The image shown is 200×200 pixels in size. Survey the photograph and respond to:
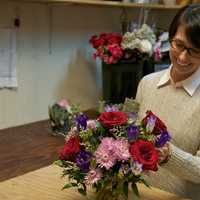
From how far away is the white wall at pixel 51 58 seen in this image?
2385 mm

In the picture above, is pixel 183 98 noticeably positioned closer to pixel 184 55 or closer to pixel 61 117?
pixel 184 55

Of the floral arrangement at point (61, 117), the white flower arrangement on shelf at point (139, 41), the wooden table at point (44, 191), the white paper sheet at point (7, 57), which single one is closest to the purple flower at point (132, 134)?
the wooden table at point (44, 191)

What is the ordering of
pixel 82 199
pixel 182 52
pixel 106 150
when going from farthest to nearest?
pixel 182 52, pixel 82 199, pixel 106 150

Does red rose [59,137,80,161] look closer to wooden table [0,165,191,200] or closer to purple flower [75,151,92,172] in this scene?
purple flower [75,151,92,172]

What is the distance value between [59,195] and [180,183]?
426mm

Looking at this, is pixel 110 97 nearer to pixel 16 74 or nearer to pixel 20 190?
pixel 16 74

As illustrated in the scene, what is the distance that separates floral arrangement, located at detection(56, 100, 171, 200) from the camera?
1.08m

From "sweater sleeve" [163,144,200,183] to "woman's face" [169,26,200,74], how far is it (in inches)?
12.1

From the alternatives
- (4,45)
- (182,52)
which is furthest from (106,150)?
(4,45)

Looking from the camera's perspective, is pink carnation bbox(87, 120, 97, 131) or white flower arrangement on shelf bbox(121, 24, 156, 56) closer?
pink carnation bbox(87, 120, 97, 131)

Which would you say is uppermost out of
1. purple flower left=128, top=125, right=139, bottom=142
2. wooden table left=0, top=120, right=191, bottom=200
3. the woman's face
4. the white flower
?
the woman's face

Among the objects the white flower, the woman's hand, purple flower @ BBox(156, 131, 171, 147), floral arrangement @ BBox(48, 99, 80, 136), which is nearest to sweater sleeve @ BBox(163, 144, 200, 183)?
the woman's hand

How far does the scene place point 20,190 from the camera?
1354mm

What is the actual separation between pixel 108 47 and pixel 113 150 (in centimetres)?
152
